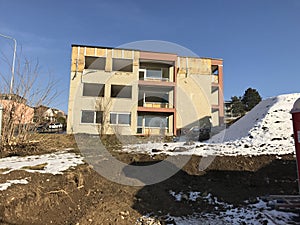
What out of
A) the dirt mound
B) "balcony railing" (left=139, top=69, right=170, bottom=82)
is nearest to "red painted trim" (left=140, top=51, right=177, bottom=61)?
"balcony railing" (left=139, top=69, right=170, bottom=82)

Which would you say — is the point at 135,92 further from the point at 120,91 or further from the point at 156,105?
the point at 156,105

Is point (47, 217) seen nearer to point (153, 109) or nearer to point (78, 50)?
point (153, 109)

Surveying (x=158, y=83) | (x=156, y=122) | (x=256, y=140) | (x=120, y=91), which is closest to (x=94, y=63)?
(x=120, y=91)

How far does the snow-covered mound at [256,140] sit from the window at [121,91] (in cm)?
1281

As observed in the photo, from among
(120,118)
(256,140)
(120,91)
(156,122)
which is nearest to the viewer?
(256,140)

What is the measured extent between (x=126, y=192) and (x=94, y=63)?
2098cm

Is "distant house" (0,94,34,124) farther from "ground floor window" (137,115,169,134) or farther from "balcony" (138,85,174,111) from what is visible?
"balcony" (138,85,174,111)

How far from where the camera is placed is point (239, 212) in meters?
3.76

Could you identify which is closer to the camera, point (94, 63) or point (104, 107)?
point (104, 107)

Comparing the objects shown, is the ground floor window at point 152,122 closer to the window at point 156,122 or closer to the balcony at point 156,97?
the window at point 156,122

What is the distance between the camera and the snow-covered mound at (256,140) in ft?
26.2

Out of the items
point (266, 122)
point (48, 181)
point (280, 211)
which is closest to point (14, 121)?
point (48, 181)

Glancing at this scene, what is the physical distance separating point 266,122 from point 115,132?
38.8ft

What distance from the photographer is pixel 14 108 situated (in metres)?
8.26
